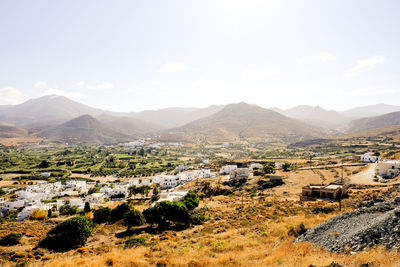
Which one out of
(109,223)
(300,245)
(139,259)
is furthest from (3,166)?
(300,245)

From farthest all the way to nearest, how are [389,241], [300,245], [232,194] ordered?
A: 1. [232,194]
2. [300,245]
3. [389,241]

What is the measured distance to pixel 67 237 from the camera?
18156mm

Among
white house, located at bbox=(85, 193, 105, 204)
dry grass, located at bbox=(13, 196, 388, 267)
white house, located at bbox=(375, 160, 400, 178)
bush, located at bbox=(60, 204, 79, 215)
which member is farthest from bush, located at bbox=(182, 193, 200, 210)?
white house, located at bbox=(375, 160, 400, 178)

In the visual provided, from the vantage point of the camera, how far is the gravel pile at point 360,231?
9.01m

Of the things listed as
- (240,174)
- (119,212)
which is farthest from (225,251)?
(240,174)

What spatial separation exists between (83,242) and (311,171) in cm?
4286

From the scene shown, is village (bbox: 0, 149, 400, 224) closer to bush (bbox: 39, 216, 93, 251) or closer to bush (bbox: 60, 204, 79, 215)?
bush (bbox: 60, 204, 79, 215)

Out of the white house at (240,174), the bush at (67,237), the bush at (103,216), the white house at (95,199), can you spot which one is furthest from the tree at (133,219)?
the white house at (240,174)

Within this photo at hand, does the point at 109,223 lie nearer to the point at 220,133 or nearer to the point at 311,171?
the point at 311,171

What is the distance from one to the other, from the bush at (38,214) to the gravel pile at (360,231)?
37658 millimetres

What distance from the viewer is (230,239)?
50.2 feet

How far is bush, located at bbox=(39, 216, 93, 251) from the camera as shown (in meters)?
18.0

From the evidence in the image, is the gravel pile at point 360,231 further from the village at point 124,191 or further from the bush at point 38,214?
the bush at point 38,214

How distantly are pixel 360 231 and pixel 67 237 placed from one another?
1976 centimetres
